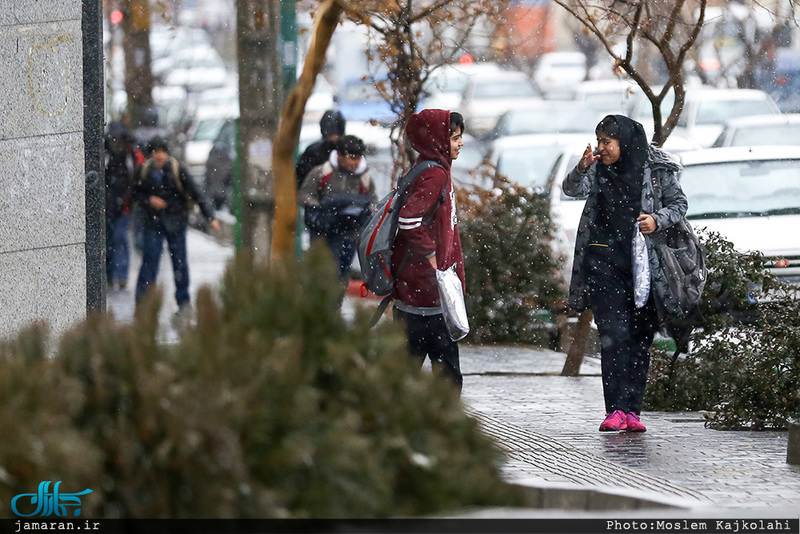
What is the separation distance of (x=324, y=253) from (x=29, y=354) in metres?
0.90

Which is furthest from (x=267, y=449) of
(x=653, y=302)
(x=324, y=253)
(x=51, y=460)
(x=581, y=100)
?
(x=581, y=100)

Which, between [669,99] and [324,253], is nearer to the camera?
[324,253]

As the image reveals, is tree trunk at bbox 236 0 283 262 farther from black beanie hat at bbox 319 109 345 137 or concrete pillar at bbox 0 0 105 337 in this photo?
concrete pillar at bbox 0 0 105 337

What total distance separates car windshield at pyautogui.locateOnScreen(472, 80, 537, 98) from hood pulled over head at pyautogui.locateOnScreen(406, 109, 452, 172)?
2489 centimetres

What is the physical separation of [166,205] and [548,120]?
11896 millimetres

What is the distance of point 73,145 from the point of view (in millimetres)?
7203

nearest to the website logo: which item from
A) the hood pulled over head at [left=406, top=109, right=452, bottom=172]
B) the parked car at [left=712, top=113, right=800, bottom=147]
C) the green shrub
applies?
the hood pulled over head at [left=406, top=109, right=452, bottom=172]

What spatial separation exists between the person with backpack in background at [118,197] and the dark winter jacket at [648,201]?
7.22 metres

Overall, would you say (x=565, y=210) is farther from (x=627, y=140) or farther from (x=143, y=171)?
(x=627, y=140)

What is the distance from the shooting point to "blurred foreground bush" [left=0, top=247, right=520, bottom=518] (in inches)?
132

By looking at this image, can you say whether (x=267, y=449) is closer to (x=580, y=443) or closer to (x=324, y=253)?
(x=324, y=253)

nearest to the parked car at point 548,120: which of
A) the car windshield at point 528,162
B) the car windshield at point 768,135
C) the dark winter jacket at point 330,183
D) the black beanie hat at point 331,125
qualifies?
the car windshield at point 768,135

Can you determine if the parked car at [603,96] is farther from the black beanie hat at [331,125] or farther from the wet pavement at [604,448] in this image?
the wet pavement at [604,448]

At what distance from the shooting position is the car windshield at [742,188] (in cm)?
1223
